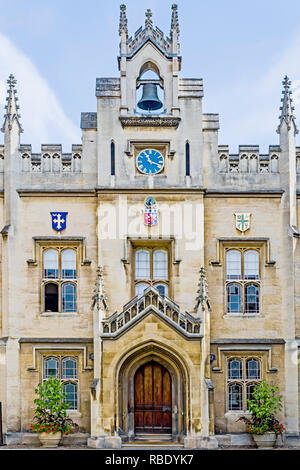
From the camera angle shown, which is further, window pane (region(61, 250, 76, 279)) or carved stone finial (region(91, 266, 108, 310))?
window pane (region(61, 250, 76, 279))

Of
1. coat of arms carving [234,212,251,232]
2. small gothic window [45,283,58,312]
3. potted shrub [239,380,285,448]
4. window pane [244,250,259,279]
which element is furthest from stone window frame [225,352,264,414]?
small gothic window [45,283,58,312]

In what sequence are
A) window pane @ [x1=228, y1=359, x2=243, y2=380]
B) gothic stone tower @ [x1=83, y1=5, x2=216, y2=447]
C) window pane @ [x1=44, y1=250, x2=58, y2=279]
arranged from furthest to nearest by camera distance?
window pane @ [x1=44, y1=250, x2=58, y2=279], window pane @ [x1=228, y1=359, x2=243, y2=380], gothic stone tower @ [x1=83, y1=5, x2=216, y2=447]

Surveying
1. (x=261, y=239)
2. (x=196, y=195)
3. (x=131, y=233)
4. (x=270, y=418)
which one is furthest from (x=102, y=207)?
(x=270, y=418)

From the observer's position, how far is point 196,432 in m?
28.8

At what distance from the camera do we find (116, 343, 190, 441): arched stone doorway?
2962 centimetres

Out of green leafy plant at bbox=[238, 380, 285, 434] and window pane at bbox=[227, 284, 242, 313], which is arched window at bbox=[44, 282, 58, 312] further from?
green leafy plant at bbox=[238, 380, 285, 434]

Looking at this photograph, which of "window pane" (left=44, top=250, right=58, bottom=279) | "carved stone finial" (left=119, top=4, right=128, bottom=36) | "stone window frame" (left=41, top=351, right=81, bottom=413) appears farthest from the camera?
"carved stone finial" (left=119, top=4, right=128, bottom=36)

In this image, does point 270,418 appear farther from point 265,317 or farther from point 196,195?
point 196,195

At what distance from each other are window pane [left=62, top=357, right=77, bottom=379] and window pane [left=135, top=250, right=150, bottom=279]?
13.6 feet

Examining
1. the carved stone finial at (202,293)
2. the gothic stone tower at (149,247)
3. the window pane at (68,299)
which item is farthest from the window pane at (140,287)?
the carved stone finial at (202,293)

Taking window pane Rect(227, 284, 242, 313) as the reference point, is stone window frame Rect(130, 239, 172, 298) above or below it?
above

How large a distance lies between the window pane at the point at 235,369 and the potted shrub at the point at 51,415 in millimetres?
6347

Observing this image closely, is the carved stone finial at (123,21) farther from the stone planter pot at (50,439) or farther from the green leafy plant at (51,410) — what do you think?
the stone planter pot at (50,439)

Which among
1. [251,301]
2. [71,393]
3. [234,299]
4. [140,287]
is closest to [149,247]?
[140,287]
